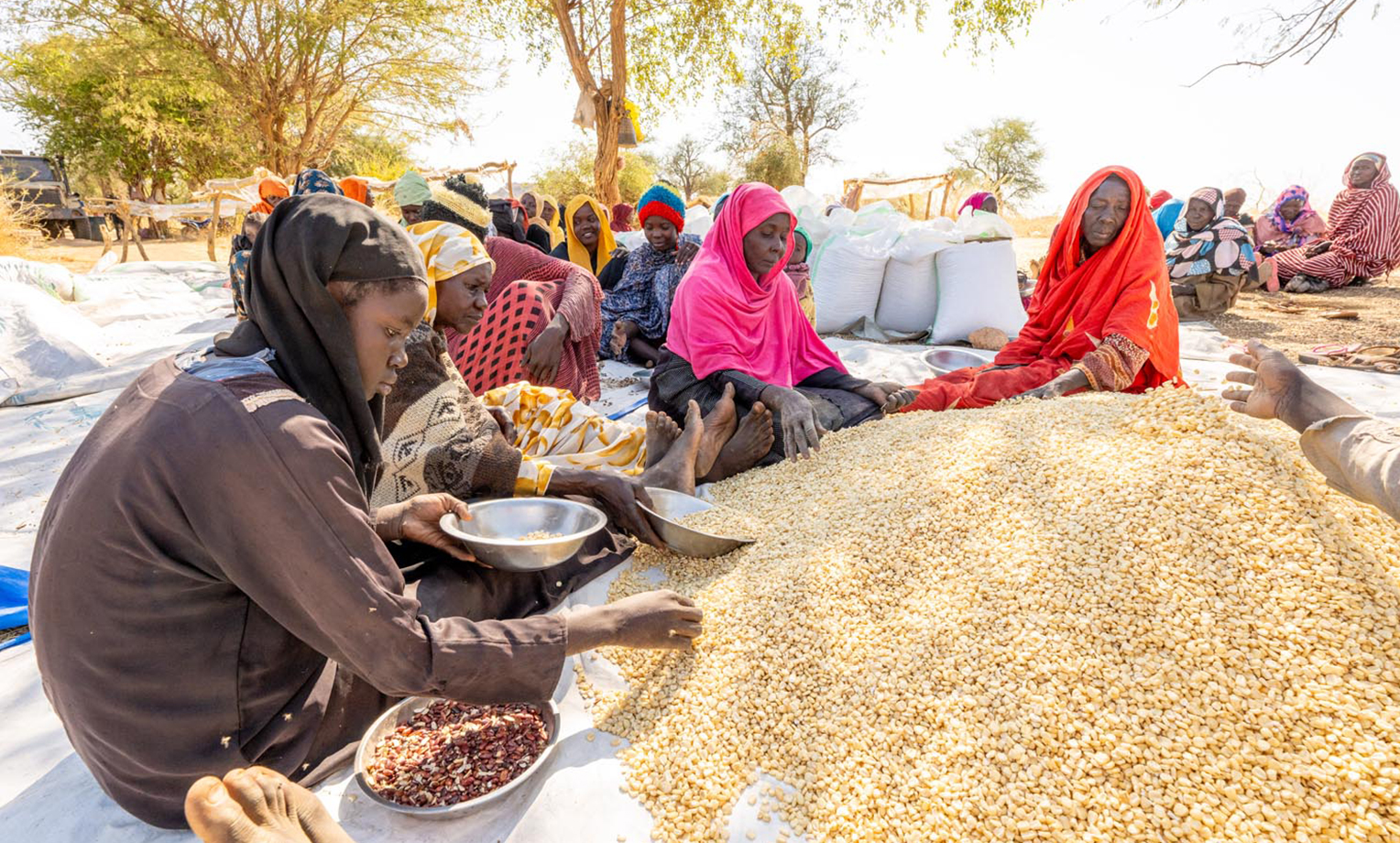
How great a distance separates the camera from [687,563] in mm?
2119

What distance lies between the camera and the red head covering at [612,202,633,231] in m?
8.10

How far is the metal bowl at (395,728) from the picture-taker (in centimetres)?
125

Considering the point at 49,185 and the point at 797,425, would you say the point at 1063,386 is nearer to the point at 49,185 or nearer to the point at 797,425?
the point at 797,425

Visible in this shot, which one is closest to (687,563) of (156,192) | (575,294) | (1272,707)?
(1272,707)

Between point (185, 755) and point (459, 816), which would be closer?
point (185, 755)

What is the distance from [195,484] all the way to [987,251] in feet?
18.5

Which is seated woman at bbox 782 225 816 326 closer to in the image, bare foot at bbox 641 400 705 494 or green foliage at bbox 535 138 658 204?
bare foot at bbox 641 400 705 494

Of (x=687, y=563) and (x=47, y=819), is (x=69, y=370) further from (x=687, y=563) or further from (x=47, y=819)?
(x=687, y=563)

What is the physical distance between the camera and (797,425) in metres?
2.63

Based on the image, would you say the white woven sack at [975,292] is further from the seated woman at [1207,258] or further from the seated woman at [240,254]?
the seated woman at [240,254]

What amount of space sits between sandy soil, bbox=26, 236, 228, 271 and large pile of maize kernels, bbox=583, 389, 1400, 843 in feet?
38.5

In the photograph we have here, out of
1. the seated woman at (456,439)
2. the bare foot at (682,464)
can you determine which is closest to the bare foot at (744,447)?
the bare foot at (682,464)

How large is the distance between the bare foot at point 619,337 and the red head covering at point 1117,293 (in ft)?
8.61

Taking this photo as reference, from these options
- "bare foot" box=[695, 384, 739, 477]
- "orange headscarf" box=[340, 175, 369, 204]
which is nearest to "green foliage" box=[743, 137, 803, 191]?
"orange headscarf" box=[340, 175, 369, 204]
